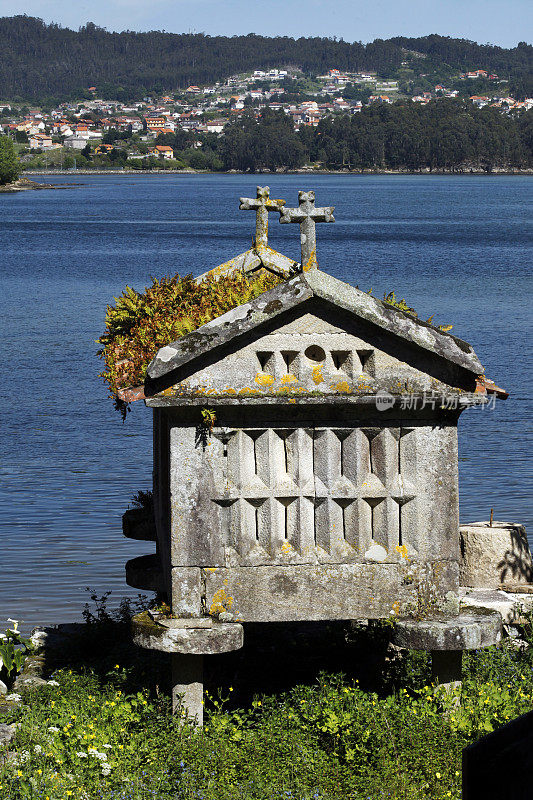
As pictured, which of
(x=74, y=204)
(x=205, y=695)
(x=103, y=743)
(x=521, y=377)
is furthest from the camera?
(x=74, y=204)

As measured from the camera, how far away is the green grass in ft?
18.1

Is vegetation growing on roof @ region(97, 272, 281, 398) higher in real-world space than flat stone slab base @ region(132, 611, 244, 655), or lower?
higher

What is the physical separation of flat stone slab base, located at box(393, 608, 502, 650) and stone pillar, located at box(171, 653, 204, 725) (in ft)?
3.81

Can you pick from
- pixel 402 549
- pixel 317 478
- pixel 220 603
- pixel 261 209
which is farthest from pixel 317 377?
pixel 261 209

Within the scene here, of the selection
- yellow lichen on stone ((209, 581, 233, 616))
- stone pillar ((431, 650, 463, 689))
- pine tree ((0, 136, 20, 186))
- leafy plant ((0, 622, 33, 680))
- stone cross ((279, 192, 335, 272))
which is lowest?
leafy plant ((0, 622, 33, 680))

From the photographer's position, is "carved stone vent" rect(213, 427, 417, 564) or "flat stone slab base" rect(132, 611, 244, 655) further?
"carved stone vent" rect(213, 427, 417, 564)

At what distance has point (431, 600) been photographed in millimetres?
6535

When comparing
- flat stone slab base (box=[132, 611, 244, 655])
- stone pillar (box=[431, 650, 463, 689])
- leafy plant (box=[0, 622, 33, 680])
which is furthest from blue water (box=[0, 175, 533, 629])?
stone pillar (box=[431, 650, 463, 689])

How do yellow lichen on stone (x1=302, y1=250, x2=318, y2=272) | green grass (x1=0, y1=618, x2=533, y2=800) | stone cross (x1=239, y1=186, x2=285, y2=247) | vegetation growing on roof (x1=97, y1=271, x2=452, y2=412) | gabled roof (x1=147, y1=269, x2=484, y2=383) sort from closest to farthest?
green grass (x1=0, y1=618, x2=533, y2=800), gabled roof (x1=147, y1=269, x2=484, y2=383), yellow lichen on stone (x1=302, y1=250, x2=318, y2=272), vegetation growing on roof (x1=97, y1=271, x2=452, y2=412), stone cross (x1=239, y1=186, x2=285, y2=247)

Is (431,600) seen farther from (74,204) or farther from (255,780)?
(74,204)

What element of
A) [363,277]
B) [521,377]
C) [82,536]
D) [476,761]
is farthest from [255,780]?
[363,277]

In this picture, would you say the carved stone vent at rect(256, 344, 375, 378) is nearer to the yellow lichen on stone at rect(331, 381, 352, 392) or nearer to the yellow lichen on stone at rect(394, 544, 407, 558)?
the yellow lichen on stone at rect(331, 381, 352, 392)

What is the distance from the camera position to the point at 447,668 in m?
6.67

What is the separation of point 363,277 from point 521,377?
22.9 meters
